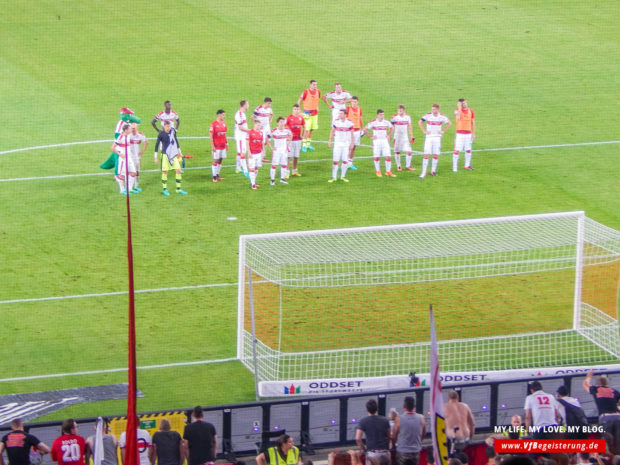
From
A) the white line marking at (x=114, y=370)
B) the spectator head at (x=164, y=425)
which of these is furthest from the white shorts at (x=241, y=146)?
the spectator head at (x=164, y=425)

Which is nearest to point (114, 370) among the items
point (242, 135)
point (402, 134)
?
point (242, 135)

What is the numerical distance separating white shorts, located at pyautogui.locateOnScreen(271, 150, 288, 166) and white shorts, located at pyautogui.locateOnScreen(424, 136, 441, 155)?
2.50 metres

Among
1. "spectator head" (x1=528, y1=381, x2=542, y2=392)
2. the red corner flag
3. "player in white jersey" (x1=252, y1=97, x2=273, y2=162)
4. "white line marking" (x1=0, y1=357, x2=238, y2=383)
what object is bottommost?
"white line marking" (x1=0, y1=357, x2=238, y2=383)

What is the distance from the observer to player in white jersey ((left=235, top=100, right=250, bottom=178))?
743 inches

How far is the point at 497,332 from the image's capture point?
13.8 meters

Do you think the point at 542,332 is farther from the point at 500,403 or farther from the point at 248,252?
the point at 248,252

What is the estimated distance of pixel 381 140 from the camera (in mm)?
19344

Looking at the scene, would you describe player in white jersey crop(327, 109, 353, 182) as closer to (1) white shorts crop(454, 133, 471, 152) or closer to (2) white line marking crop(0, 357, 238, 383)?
(1) white shorts crop(454, 133, 471, 152)

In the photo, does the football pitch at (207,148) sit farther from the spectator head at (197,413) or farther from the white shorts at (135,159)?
the spectator head at (197,413)

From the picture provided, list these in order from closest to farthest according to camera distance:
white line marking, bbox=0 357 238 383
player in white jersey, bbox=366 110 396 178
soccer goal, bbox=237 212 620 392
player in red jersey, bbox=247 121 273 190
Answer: white line marking, bbox=0 357 238 383, soccer goal, bbox=237 212 620 392, player in red jersey, bbox=247 121 273 190, player in white jersey, bbox=366 110 396 178

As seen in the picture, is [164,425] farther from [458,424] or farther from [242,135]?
[242,135]

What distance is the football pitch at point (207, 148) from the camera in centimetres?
1395

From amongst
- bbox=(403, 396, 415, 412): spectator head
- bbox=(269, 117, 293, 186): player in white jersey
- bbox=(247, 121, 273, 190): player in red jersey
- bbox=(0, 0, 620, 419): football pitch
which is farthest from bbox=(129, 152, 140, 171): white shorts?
bbox=(403, 396, 415, 412): spectator head

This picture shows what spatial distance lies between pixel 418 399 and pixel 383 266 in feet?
11.1
